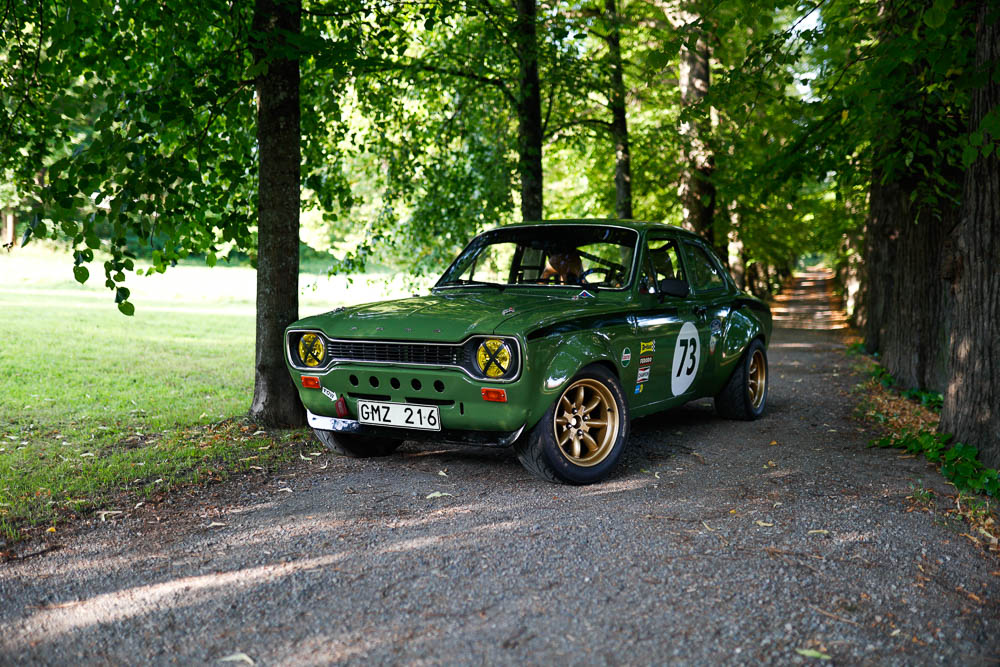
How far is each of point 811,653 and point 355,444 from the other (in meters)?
3.98

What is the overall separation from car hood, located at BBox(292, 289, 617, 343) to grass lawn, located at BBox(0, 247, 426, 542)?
4.68ft

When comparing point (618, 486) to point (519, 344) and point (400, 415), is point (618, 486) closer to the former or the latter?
point (519, 344)

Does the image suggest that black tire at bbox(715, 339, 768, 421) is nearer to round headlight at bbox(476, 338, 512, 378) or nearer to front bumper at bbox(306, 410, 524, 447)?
front bumper at bbox(306, 410, 524, 447)

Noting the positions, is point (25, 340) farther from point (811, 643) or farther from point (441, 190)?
point (811, 643)

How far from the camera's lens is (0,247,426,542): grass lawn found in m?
5.95

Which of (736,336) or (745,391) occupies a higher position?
(736,336)

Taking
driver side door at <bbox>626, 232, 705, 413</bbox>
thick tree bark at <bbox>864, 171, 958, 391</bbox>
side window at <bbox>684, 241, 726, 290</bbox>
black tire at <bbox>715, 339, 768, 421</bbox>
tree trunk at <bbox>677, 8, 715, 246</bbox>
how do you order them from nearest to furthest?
driver side door at <bbox>626, 232, 705, 413</bbox> < side window at <bbox>684, 241, 726, 290</bbox> < black tire at <bbox>715, 339, 768, 421</bbox> < thick tree bark at <bbox>864, 171, 958, 391</bbox> < tree trunk at <bbox>677, 8, 715, 246</bbox>

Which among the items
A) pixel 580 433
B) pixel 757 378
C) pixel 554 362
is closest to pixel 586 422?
pixel 580 433

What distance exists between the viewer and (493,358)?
17.0 ft

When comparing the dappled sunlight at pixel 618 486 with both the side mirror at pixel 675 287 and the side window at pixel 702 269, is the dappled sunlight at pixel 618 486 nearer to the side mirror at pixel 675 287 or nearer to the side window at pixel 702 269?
the side mirror at pixel 675 287

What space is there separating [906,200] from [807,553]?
785 cm

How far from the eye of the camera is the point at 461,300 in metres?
6.15

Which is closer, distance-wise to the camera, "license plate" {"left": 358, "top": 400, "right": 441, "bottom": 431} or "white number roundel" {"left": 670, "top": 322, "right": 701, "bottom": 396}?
"license plate" {"left": 358, "top": 400, "right": 441, "bottom": 431}

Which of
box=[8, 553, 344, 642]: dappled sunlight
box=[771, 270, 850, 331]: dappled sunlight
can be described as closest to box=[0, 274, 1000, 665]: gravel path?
box=[8, 553, 344, 642]: dappled sunlight
